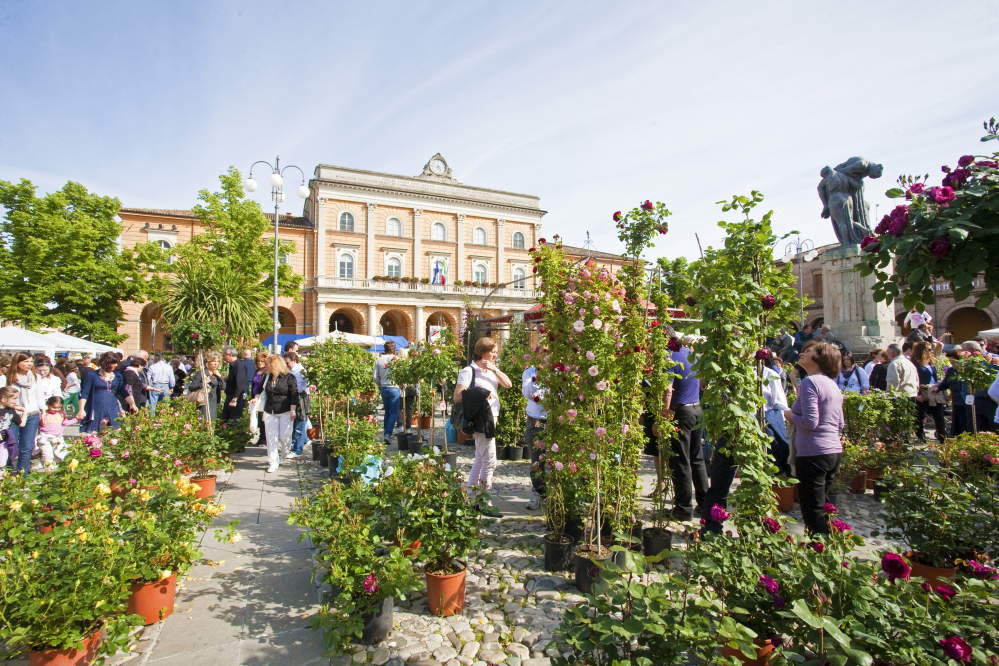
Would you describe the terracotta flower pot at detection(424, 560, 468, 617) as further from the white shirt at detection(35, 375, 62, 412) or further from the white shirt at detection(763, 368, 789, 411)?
the white shirt at detection(35, 375, 62, 412)

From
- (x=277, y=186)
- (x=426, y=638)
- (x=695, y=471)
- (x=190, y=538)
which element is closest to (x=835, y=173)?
(x=695, y=471)

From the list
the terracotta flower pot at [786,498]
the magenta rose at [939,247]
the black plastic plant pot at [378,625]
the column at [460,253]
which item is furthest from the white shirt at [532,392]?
the column at [460,253]

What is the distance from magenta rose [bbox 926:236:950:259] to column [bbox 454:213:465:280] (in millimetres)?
34772

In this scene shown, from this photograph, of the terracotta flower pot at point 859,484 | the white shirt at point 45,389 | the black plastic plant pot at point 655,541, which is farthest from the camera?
the white shirt at point 45,389

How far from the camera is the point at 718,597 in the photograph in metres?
2.17

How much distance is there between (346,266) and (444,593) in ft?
107

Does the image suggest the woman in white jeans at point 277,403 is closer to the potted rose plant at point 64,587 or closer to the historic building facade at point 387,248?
the potted rose plant at point 64,587

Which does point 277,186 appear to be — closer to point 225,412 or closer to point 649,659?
point 225,412

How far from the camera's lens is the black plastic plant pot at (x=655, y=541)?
3.79 meters

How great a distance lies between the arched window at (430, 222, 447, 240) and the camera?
3597cm

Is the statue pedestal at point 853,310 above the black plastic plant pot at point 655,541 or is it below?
above

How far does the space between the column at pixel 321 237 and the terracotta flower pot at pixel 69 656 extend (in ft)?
104

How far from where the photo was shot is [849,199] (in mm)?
10422

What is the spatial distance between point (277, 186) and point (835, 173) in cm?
1394
